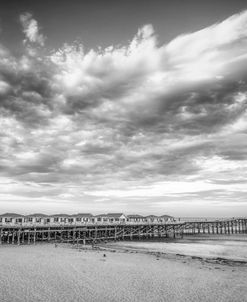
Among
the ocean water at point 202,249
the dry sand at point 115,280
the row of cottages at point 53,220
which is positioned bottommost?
the ocean water at point 202,249

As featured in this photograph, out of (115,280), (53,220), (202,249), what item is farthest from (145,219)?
(115,280)

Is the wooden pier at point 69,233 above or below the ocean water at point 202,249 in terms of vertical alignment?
above

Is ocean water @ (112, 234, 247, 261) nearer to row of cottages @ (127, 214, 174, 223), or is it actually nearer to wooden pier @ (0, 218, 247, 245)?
wooden pier @ (0, 218, 247, 245)

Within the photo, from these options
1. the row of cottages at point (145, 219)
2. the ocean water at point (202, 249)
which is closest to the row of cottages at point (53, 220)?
the row of cottages at point (145, 219)

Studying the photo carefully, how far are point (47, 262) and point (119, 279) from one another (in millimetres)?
8889

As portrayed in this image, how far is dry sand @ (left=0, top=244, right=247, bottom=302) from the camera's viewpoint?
17.4m

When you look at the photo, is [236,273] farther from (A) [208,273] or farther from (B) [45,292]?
(B) [45,292]

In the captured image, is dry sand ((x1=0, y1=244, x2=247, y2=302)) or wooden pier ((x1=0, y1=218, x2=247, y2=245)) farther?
wooden pier ((x1=0, y1=218, x2=247, y2=245))

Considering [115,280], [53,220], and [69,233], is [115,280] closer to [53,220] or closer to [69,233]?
[69,233]

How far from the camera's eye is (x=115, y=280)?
843 inches

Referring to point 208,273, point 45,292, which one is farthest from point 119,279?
point 208,273

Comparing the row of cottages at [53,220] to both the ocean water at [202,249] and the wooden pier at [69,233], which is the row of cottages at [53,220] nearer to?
the wooden pier at [69,233]

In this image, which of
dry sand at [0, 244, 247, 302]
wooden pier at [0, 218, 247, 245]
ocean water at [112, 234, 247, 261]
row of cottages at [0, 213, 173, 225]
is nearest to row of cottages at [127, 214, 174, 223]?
row of cottages at [0, 213, 173, 225]

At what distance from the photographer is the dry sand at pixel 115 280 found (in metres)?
17.4
